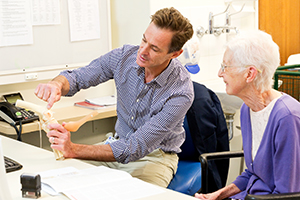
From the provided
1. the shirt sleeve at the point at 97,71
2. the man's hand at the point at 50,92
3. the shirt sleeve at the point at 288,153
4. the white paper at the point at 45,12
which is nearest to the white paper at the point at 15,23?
the white paper at the point at 45,12

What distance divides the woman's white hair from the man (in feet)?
1.40

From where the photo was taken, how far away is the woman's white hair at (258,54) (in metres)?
1.53

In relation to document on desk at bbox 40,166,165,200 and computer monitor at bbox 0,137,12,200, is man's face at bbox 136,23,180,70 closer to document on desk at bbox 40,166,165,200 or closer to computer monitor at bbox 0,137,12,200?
document on desk at bbox 40,166,165,200

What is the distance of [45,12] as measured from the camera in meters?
2.76

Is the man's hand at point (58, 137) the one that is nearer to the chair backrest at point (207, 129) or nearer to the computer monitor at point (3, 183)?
the computer monitor at point (3, 183)

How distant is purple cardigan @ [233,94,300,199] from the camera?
4.76ft

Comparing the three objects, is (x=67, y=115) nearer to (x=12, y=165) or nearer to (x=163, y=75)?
(x=163, y=75)

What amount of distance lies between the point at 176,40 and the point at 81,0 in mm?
1274

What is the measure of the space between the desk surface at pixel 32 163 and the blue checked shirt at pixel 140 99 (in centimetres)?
27

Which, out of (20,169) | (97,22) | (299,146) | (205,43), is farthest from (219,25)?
(20,169)

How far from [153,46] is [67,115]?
1.00m

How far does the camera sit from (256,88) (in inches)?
62.4

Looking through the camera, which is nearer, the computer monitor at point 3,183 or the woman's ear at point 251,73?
the computer monitor at point 3,183

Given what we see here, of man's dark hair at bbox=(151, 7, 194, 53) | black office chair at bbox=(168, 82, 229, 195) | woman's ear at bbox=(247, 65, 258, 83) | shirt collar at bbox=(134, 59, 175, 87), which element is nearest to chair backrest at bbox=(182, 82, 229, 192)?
black office chair at bbox=(168, 82, 229, 195)
